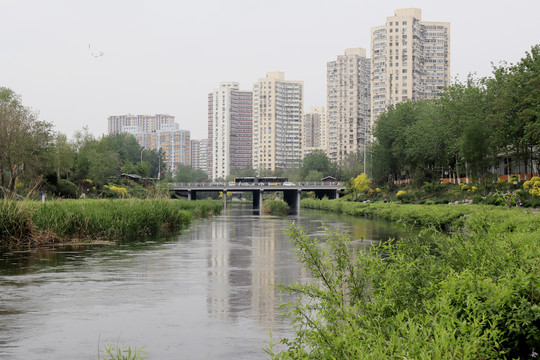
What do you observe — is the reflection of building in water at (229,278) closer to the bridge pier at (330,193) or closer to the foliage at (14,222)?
the foliage at (14,222)

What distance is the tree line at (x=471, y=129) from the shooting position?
48.3 m

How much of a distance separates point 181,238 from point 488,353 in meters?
29.8

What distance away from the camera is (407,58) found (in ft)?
508

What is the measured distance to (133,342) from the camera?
10344 mm

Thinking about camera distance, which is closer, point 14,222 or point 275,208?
point 14,222

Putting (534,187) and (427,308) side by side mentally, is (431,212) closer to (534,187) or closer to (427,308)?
(534,187)

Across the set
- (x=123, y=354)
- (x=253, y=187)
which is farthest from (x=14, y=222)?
(x=253, y=187)

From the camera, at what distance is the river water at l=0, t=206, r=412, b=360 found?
33.7 feet

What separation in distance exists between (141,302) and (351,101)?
7246 inches

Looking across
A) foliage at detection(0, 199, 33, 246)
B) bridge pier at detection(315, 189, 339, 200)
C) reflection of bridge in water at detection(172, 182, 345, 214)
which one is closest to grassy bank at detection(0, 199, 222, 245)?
foliage at detection(0, 199, 33, 246)

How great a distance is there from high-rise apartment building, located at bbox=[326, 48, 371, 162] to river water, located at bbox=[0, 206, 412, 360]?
17145 cm

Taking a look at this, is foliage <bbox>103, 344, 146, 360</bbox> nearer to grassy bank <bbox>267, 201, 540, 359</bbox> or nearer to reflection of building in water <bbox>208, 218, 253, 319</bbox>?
grassy bank <bbox>267, 201, 540, 359</bbox>

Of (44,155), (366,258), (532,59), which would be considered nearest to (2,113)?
(44,155)

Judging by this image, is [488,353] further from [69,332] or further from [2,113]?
[2,113]
